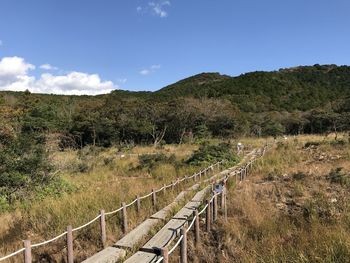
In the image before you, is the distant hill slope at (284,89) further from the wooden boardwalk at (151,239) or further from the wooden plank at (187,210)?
the wooden boardwalk at (151,239)

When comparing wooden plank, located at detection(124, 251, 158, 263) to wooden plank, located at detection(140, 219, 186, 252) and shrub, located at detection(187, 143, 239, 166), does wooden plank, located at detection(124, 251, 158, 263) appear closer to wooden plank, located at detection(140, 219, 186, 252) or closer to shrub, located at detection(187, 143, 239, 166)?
wooden plank, located at detection(140, 219, 186, 252)

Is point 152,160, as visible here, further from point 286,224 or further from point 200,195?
point 286,224

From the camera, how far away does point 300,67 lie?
95.8m

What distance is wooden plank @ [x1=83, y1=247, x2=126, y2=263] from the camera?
5648 millimetres

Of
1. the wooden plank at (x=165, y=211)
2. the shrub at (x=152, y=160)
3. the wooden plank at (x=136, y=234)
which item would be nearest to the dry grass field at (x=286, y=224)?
the wooden plank at (x=136, y=234)

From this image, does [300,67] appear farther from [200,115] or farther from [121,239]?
[121,239]

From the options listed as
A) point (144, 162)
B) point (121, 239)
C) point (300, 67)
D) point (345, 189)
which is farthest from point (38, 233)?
point (300, 67)

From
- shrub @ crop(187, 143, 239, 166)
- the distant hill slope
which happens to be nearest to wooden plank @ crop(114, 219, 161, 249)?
shrub @ crop(187, 143, 239, 166)

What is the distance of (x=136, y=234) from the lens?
693 centimetres

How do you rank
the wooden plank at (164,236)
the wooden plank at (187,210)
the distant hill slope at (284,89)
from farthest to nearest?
the distant hill slope at (284,89) → the wooden plank at (187,210) → the wooden plank at (164,236)

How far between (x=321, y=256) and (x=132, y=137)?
3719 cm

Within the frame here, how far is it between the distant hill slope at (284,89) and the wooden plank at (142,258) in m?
56.9

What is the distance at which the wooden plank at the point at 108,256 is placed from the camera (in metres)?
5.65

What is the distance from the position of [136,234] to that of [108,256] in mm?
1139
